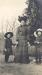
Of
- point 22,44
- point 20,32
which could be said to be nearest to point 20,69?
point 22,44

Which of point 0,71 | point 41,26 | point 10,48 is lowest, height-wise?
point 0,71

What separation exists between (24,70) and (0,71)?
307 mm

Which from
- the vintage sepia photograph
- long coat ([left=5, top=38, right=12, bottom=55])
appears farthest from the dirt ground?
long coat ([left=5, top=38, right=12, bottom=55])

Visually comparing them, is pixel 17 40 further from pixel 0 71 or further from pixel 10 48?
pixel 0 71

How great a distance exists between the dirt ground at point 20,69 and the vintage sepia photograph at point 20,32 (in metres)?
0.11

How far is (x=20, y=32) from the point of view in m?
3.72

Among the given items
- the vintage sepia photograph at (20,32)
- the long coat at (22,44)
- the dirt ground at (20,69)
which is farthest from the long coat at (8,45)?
the dirt ground at (20,69)

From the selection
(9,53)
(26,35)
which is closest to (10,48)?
(9,53)

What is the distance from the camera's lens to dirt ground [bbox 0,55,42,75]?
313 cm

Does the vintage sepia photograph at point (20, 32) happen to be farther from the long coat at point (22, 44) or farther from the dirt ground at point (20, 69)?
the dirt ground at point (20, 69)

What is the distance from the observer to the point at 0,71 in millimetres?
3176

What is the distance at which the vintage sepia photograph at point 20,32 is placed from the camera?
3.61m

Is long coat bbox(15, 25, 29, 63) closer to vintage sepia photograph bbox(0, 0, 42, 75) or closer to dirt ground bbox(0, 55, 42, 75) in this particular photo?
vintage sepia photograph bbox(0, 0, 42, 75)

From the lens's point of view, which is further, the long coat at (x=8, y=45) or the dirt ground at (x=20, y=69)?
the long coat at (x=8, y=45)
